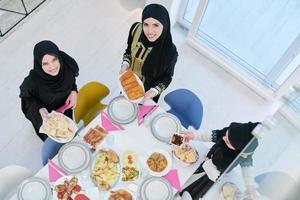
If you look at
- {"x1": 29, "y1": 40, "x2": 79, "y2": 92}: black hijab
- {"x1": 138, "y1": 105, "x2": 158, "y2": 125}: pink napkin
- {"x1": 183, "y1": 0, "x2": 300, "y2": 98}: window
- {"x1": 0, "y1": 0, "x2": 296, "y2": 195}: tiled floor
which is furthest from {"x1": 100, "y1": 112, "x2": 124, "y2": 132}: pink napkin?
{"x1": 183, "y1": 0, "x2": 300, "y2": 98}: window

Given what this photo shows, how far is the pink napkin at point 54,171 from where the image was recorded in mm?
2380

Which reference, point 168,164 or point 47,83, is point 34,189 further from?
point 168,164

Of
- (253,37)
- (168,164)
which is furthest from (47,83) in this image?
(253,37)

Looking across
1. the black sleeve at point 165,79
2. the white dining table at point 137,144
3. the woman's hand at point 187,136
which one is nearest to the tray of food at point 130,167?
the white dining table at point 137,144

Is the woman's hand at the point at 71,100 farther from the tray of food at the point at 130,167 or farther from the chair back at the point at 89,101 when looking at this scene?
the tray of food at the point at 130,167

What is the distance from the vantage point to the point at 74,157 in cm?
245

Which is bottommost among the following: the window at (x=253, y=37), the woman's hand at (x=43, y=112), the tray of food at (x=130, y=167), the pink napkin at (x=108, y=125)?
the woman's hand at (x=43, y=112)

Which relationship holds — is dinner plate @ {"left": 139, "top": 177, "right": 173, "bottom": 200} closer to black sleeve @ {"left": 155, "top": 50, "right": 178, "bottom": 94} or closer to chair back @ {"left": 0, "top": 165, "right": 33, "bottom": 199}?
black sleeve @ {"left": 155, "top": 50, "right": 178, "bottom": 94}

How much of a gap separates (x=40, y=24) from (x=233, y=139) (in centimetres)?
286

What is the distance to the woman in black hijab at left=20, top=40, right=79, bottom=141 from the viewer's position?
2.40 meters

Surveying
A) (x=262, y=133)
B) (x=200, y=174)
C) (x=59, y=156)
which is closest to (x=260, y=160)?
(x=262, y=133)

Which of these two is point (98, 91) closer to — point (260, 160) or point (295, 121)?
point (260, 160)

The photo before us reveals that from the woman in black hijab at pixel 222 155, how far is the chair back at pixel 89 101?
32.9 inches

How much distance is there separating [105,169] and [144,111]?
561mm
